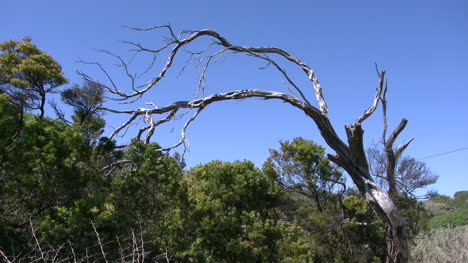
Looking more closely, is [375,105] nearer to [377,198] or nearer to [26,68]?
[377,198]

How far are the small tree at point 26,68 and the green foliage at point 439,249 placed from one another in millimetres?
11518

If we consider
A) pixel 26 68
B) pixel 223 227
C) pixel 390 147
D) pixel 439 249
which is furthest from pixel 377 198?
pixel 26 68

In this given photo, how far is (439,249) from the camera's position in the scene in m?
10.4

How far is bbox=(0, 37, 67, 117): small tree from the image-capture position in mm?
13109

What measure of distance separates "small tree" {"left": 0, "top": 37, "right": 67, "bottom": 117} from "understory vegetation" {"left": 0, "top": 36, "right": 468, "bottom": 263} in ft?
0.15

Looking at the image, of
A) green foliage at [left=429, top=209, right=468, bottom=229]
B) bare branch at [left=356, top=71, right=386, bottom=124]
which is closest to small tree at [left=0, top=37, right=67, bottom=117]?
bare branch at [left=356, top=71, right=386, bottom=124]

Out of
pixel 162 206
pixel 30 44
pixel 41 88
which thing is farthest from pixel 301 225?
pixel 30 44

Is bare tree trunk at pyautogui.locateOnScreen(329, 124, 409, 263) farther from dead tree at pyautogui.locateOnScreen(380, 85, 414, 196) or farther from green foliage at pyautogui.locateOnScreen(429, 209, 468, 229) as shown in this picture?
green foliage at pyautogui.locateOnScreen(429, 209, 468, 229)

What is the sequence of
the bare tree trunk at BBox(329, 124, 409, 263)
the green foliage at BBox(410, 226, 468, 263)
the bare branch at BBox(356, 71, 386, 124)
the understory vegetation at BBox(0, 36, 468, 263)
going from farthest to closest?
the green foliage at BBox(410, 226, 468, 263) → the understory vegetation at BBox(0, 36, 468, 263) → the bare branch at BBox(356, 71, 386, 124) → the bare tree trunk at BBox(329, 124, 409, 263)

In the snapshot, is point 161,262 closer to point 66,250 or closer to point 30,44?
point 66,250

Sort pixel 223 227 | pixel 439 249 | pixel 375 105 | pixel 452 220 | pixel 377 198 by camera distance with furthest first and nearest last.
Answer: pixel 452 220, pixel 439 249, pixel 223 227, pixel 375 105, pixel 377 198

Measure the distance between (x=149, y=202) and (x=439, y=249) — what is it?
766 cm

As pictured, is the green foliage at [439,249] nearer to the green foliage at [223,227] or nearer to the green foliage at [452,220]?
the green foliage at [223,227]

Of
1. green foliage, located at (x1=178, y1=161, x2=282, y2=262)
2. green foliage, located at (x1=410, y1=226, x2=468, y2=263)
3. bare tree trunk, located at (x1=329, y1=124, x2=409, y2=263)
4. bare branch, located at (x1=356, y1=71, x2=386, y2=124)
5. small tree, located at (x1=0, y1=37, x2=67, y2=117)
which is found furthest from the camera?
small tree, located at (x1=0, y1=37, x2=67, y2=117)
